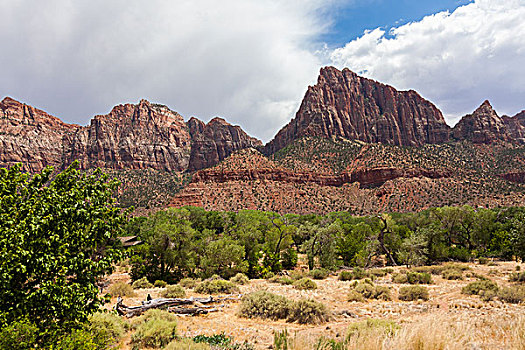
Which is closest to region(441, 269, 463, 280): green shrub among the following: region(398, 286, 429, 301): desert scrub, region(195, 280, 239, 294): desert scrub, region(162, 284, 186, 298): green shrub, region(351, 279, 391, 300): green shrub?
region(398, 286, 429, 301): desert scrub

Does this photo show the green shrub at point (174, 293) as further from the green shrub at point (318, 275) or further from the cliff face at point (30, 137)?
the cliff face at point (30, 137)

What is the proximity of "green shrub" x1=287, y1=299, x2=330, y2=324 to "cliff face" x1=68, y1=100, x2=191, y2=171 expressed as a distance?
15754 centimetres

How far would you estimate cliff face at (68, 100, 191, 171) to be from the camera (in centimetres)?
15938

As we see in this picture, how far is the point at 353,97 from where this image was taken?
17625cm

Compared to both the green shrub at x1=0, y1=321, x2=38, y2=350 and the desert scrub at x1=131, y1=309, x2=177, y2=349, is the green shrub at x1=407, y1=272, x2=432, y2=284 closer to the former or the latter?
the desert scrub at x1=131, y1=309, x2=177, y2=349

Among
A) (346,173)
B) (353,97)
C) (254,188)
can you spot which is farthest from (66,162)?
(353,97)

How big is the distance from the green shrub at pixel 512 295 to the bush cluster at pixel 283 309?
8.13 m

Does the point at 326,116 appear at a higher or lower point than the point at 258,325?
higher

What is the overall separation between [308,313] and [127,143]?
179 metres

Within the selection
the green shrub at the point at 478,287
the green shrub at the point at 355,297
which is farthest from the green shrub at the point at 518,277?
the green shrub at the point at 355,297

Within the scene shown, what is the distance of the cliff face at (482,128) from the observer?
134m

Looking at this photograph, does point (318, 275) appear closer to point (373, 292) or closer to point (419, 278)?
point (373, 292)

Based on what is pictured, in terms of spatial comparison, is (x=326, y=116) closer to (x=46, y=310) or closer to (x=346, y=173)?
(x=346, y=173)

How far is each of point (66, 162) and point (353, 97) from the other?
182m
